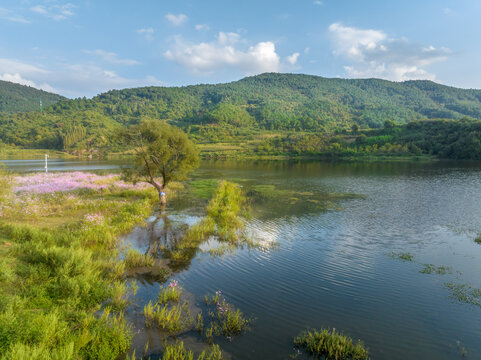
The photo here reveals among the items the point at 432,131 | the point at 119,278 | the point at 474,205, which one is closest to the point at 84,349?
the point at 119,278

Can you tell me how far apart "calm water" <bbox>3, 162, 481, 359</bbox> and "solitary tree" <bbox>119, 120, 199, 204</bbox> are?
7744 mm

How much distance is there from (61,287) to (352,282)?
40.2 ft

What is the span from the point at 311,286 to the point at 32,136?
223600 mm

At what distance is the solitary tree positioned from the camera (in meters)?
27.0

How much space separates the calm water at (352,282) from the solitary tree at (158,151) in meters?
7.74

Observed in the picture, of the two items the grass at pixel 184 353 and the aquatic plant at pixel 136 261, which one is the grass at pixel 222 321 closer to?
the grass at pixel 184 353

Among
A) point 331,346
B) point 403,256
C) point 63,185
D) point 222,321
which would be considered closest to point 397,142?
point 403,256

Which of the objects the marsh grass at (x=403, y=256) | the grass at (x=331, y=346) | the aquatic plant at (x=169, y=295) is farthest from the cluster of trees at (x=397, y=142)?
the aquatic plant at (x=169, y=295)

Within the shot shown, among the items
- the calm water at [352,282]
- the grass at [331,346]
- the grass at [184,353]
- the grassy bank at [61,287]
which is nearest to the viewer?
the grassy bank at [61,287]

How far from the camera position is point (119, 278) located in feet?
39.4

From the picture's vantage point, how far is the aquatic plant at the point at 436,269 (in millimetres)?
13484

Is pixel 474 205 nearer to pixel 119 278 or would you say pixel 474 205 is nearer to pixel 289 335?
pixel 289 335

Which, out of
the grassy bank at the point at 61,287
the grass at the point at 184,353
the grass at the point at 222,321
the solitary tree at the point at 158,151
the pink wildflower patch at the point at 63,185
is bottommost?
the grass at the point at 222,321

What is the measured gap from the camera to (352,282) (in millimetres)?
12461
